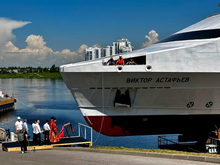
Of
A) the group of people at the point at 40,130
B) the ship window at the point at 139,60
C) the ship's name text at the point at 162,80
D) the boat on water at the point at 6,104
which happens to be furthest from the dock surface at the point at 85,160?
the boat on water at the point at 6,104

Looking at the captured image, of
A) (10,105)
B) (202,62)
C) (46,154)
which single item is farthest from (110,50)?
(10,105)

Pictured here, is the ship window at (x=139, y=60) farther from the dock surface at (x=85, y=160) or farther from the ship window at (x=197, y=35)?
the dock surface at (x=85, y=160)

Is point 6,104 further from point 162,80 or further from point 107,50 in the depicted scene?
point 162,80

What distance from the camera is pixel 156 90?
1440 cm

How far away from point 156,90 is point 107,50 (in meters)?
5.54

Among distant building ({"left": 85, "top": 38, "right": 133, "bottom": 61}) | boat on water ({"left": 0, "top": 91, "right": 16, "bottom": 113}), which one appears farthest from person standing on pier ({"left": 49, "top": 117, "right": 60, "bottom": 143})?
boat on water ({"left": 0, "top": 91, "right": 16, "bottom": 113})

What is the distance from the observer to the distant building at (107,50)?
18.1 metres

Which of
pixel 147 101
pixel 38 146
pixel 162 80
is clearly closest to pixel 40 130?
pixel 38 146

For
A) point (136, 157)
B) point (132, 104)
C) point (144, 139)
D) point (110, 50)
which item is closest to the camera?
Result: point (136, 157)

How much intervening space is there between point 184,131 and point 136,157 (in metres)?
5.61

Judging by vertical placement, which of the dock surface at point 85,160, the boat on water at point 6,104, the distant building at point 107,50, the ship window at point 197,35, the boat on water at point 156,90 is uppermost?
the ship window at point 197,35

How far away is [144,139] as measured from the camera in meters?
26.8

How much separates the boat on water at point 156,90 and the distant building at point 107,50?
10.6 ft

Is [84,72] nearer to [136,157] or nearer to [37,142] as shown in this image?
[37,142]
